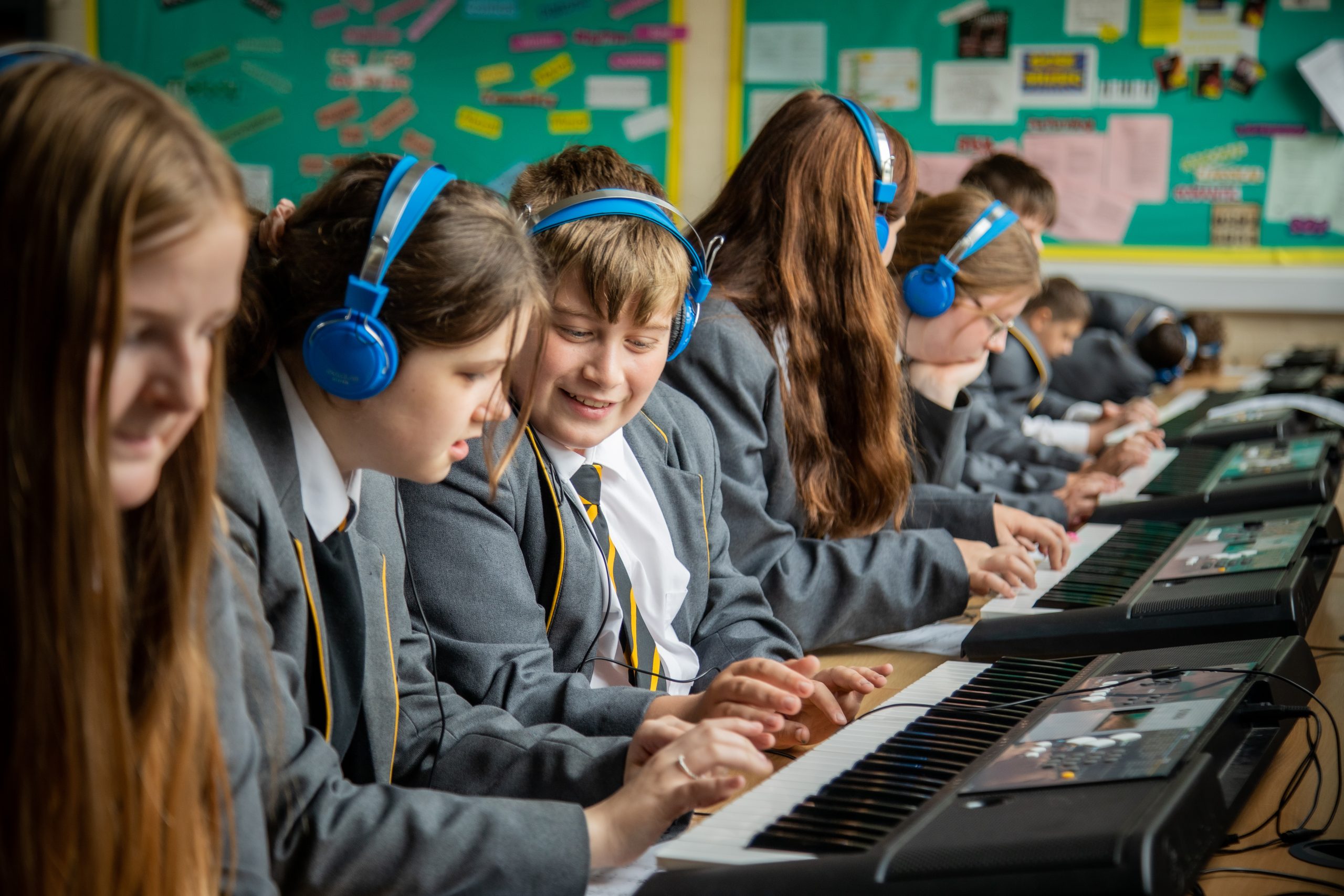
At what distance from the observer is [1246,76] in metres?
3.92

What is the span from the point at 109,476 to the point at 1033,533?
4.17 ft

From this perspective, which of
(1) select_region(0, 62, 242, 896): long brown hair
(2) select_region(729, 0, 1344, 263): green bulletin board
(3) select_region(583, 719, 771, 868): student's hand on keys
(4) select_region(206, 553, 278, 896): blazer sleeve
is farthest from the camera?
(2) select_region(729, 0, 1344, 263): green bulletin board

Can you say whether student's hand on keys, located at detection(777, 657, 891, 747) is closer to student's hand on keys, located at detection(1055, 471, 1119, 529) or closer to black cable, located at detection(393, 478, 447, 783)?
black cable, located at detection(393, 478, 447, 783)

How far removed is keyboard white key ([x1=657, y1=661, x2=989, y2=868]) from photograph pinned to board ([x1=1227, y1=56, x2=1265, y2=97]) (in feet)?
11.2

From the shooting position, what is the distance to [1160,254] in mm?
4094

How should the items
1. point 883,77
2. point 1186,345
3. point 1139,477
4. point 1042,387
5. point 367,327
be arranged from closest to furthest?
point 367,327 → point 1139,477 → point 1042,387 → point 1186,345 → point 883,77

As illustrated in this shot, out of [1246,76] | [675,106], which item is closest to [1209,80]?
[1246,76]

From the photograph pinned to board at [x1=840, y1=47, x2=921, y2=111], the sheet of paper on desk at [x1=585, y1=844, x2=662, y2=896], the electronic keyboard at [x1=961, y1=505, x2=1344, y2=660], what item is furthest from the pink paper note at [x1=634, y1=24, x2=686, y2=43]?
the sheet of paper on desk at [x1=585, y1=844, x2=662, y2=896]

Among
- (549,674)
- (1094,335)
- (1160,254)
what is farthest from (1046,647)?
(1160,254)

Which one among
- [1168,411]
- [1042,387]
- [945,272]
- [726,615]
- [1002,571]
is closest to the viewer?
[726,615]

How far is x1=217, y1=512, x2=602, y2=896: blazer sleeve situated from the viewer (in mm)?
772

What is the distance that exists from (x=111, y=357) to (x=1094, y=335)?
11.3 ft

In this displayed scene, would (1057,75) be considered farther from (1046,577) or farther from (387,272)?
(387,272)

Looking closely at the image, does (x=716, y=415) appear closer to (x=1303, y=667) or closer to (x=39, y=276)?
(x=1303, y=667)
